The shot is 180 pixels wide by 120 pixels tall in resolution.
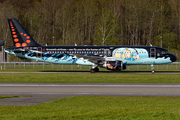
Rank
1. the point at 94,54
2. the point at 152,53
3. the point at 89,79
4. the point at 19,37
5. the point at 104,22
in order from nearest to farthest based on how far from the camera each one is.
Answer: the point at 89,79 → the point at 152,53 → the point at 94,54 → the point at 19,37 → the point at 104,22

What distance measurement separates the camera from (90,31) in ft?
306

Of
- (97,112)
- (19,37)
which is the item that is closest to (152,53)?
(19,37)

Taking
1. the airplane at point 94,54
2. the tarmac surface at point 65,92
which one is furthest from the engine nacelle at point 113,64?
the tarmac surface at point 65,92

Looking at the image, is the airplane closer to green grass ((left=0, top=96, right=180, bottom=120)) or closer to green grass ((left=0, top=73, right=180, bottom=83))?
green grass ((left=0, top=73, right=180, bottom=83))

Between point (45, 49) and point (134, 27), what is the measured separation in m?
53.5

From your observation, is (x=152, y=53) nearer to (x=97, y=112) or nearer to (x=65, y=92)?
(x=65, y=92)

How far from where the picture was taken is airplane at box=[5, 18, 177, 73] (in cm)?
4103

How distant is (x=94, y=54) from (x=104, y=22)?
1445 inches

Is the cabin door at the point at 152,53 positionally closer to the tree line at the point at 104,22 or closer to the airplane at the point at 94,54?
the airplane at the point at 94,54

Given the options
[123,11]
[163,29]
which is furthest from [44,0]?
[163,29]

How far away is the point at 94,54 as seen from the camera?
41688 millimetres

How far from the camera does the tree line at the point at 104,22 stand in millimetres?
83125

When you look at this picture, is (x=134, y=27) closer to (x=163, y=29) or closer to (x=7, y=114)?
(x=163, y=29)

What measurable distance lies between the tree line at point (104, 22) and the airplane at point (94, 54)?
116 feet
